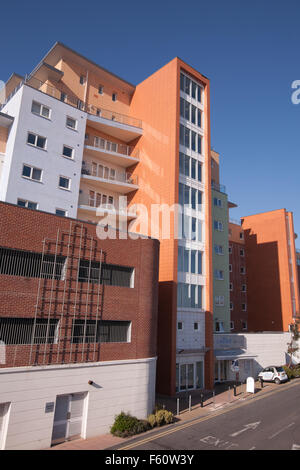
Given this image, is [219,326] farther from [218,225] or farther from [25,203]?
[25,203]

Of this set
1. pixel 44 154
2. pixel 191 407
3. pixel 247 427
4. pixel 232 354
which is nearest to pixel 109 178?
pixel 44 154

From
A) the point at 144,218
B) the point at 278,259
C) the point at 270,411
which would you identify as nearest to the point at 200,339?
the point at 270,411

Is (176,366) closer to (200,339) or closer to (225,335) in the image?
(200,339)

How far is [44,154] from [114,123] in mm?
8218

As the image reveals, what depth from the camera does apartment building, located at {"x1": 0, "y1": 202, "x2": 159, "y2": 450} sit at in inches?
569

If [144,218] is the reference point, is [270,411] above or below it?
below

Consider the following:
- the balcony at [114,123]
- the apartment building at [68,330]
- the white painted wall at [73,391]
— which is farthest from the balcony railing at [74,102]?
the white painted wall at [73,391]

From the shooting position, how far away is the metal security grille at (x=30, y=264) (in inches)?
588

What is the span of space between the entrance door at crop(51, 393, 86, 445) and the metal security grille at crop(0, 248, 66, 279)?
6.01 m

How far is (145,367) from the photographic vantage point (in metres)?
19.1

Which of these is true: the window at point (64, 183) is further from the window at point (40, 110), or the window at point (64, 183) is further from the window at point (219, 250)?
the window at point (219, 250)

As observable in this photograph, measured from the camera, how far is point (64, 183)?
26.2 meters

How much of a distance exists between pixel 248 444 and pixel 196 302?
1411cm

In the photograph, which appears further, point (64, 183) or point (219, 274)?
point (219, 274)
